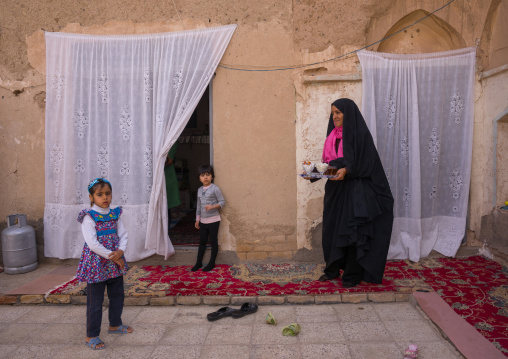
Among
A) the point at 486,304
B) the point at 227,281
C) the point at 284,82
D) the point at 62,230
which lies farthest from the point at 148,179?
the point at 486,304

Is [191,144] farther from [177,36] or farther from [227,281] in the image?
[227,281]

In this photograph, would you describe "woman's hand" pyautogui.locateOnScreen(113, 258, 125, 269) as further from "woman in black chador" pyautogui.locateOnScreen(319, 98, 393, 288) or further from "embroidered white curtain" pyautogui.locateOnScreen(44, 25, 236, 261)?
"woman in black chador" pyautogui.locateOnScreen(319, 98, 393, 288)

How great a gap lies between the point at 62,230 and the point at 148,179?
1240 millimetres

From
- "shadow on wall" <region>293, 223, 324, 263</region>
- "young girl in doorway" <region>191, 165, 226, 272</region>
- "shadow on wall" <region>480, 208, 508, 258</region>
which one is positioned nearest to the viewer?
"shadow on wall" <region>480, 208, 508, 258</region>

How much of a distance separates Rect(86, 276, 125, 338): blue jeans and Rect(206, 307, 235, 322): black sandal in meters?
0.75

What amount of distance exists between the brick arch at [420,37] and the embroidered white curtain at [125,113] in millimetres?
1983

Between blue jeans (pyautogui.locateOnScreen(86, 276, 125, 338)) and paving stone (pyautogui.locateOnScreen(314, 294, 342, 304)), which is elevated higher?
blue jeans (pyautogui.locateOnScreen(86, 276, 125, 338))

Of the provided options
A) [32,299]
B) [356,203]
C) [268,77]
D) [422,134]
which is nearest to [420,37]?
[422,134]

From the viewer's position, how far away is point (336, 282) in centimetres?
412

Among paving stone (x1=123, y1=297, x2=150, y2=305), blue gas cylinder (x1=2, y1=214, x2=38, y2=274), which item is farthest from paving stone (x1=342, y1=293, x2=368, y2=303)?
blue gas cylinder (x1=2, y1=214, x2=38, y2=274)

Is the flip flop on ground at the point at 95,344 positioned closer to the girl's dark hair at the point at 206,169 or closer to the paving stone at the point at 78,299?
the paving stone at the point at 78,299

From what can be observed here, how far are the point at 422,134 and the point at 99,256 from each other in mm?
3792

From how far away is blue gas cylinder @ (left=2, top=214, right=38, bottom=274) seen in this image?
15.2 feet

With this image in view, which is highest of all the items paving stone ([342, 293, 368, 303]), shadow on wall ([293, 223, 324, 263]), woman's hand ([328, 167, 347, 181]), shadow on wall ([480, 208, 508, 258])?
woman's hand ([328, 167, 347, 181])
